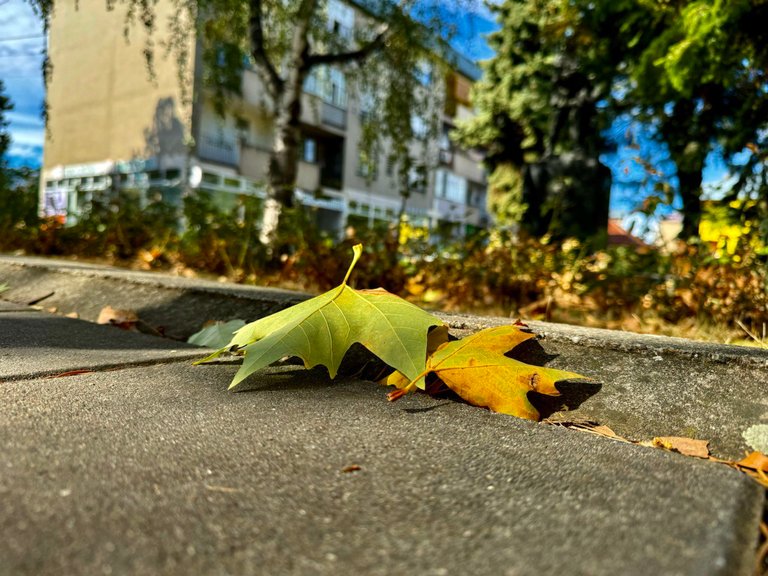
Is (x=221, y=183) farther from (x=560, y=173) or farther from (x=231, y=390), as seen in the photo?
(x=231, y=390)

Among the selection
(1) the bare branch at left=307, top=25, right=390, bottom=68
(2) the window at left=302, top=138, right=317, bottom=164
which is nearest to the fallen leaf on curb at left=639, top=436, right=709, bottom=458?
(1) the bare branch at left=307, top=25, right=390, bottom=68

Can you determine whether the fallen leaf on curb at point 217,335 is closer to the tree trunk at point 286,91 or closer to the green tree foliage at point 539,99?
the green tree foliage at point 539,99

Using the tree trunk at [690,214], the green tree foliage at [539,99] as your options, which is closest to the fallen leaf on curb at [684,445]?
the tree trunk at [690,214]

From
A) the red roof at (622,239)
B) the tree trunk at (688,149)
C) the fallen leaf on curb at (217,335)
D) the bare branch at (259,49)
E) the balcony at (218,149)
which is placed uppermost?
the balcony at (218,149)

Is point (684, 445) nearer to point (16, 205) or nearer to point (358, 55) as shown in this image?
point (358, 55)

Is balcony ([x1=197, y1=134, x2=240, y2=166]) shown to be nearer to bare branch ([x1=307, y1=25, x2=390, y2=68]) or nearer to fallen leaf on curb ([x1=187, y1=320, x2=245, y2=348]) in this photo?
bare branch ([x1=307, y1=25, x2=390, y2=68])

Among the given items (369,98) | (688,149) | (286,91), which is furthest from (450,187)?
(688,149)

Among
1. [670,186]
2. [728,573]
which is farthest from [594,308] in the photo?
[728,573]
